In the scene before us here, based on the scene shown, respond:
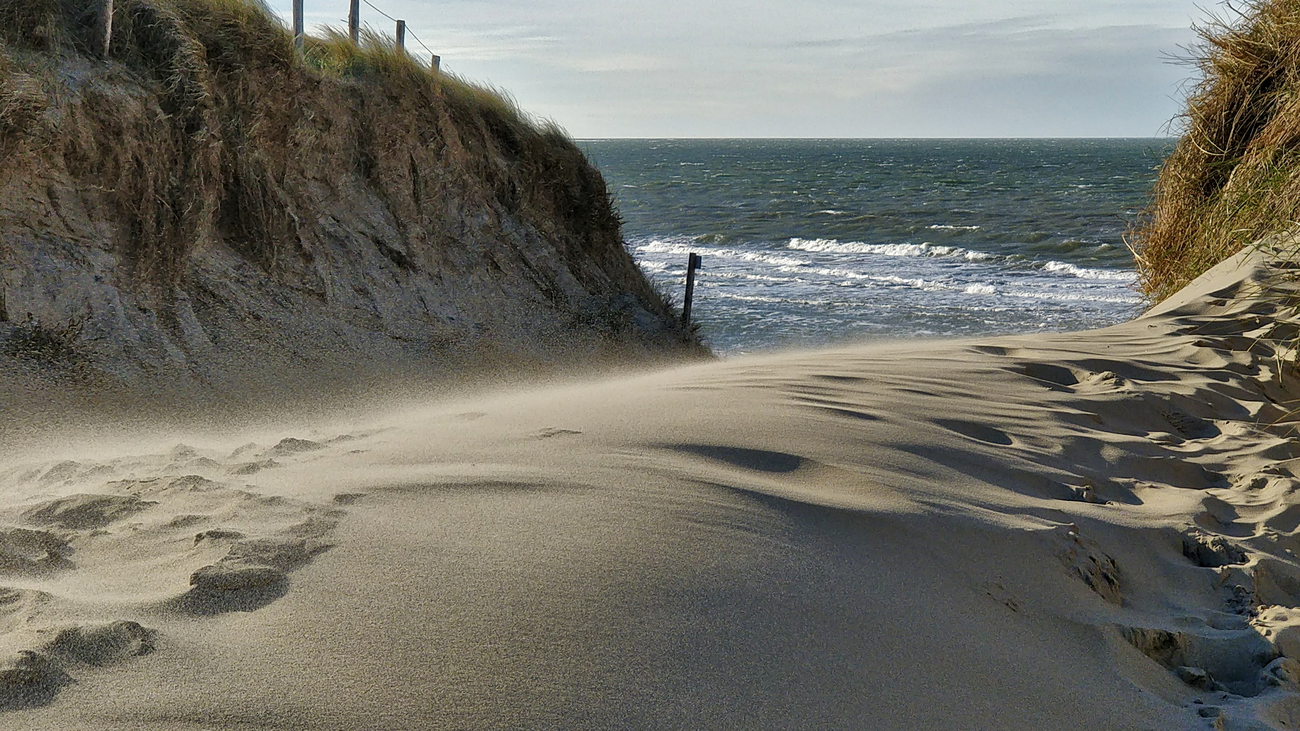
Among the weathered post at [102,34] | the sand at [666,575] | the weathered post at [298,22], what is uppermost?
the weathered post at [298,22]

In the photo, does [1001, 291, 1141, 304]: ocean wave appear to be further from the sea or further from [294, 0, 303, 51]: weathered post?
[294, 0, 303, 51]: weathered post

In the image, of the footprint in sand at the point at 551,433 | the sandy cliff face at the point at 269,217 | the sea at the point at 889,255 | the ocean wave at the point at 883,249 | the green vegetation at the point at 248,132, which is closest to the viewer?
the footprint in sand at the point at 551,433

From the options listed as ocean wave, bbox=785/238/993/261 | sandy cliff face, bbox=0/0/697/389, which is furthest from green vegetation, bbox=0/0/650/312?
ocean wave, bbox=785/238/993/261

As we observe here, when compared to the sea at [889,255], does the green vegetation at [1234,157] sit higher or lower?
higher

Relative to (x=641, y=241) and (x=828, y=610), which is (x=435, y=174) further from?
(x=641, y=241)

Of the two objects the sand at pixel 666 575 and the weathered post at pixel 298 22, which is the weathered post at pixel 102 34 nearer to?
the weathered post at pixel 298 22

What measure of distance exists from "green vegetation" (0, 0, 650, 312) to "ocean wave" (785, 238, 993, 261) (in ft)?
60.6

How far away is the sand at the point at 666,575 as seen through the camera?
203cm

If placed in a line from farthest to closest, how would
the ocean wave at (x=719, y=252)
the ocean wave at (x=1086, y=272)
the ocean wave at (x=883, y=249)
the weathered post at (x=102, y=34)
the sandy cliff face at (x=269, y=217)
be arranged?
1. the ocean wave at (x=883, y=249)
2. the ocean wave at (x=719, y=252)
3. the ocean wave at (x=1086, y=272)
4. the weathered post at (x=102, y=34)
5. the sandy cliff face at (x=269, y=217)

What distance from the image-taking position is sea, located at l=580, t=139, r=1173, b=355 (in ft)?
59.3

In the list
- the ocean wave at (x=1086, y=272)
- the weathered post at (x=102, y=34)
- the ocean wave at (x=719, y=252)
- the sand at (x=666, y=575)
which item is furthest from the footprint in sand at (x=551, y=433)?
the ocean wave at (x=719, y=252)

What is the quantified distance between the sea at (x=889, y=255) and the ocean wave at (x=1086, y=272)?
0.05 m

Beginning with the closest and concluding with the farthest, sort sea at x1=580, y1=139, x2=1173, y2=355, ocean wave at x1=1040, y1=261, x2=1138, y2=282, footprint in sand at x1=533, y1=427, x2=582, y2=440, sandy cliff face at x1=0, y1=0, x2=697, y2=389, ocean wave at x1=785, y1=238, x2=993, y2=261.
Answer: footprint in sand at x1=533, y1=427, x2=582, y2=440 → sandy cliff face at x1=0, y1=0, x2=697, y2=389 → sea at x1=580, y1=139, x2=1173, y2=355 → ocean wave at x1=1040, y1=261, x2=1138, y2=282 → ocean wave at x1=785, y1=238, x2=993, y2=261

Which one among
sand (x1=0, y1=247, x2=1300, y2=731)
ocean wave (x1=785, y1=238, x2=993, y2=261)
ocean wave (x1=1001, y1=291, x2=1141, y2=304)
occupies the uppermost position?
sand (x1=0, y1=247, x2=1300, y2=731)
